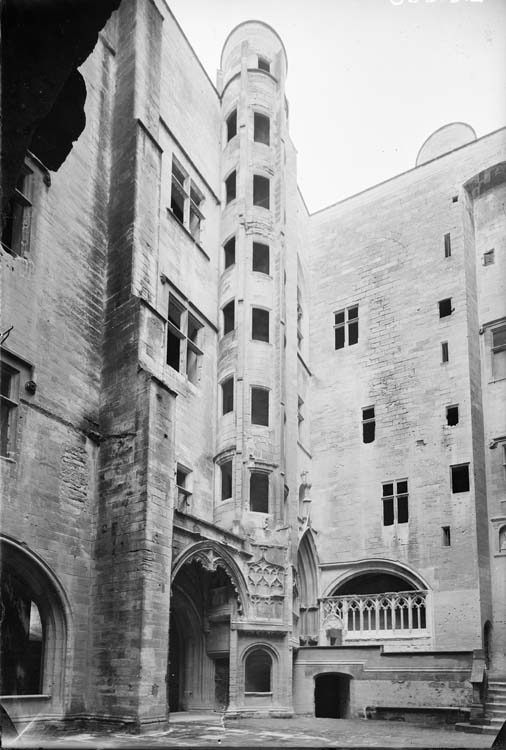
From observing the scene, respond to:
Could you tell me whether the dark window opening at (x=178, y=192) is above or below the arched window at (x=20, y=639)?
above

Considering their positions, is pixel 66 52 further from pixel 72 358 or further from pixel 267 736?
pixel 267 736

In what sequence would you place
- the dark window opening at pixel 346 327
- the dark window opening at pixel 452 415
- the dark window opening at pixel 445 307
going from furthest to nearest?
the dark window opening at pixel 346 327
the dark window opening at pixel 445 307
the dark window opening at pixel 452 415

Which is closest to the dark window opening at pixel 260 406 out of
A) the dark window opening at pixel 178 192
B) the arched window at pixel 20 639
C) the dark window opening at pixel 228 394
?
the dark window opening at pixel 228 394

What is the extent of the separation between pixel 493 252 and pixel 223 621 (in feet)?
42.5

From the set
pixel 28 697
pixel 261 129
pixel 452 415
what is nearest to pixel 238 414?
pixel 452 415

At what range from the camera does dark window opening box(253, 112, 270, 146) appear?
24469mm

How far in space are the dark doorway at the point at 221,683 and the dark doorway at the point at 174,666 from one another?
0.87 m

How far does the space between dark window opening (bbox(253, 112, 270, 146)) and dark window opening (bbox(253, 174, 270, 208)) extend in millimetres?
1367

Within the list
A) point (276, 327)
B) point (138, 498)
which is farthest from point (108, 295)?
point (276, 327)

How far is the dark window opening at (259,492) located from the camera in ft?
66.9

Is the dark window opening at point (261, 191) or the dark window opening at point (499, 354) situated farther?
the dark window opening at point (261, 191)

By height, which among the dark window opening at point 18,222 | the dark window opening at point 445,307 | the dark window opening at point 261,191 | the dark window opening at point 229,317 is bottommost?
the dark window opening at point 18,222

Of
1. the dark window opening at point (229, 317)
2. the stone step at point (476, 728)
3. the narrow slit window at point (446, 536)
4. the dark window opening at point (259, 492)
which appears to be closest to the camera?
the stone step at point (476, 728)

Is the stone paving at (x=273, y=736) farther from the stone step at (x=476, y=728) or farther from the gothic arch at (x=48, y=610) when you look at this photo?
the gothic arch at (x=48, y=610)
